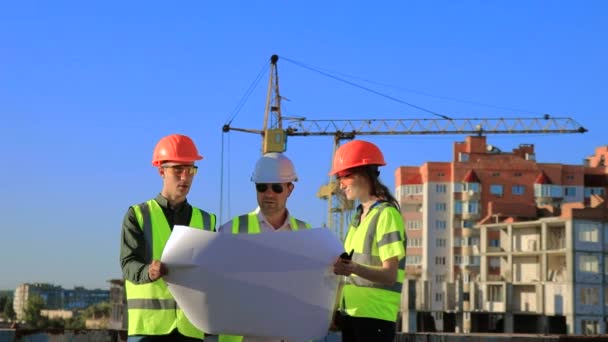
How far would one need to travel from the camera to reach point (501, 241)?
100625mm

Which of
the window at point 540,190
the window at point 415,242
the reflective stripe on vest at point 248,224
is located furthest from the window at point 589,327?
the reflective stripe on vest at point 248,224

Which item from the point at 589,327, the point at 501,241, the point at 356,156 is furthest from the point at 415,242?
the point at 356,156

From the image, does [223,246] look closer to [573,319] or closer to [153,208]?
[153,208]

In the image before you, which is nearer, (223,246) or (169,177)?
(223,246)

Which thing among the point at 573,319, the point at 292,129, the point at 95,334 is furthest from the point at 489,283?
the point at 95,334

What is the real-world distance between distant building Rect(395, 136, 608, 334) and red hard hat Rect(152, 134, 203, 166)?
79128 millimetres

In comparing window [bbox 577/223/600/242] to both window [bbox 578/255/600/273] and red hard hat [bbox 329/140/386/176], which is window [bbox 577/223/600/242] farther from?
red hard hat [bbox 329/140/386/176]

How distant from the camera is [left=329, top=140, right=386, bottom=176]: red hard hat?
591cm

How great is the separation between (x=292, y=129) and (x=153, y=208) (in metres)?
113

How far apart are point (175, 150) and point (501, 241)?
9709 centimetres

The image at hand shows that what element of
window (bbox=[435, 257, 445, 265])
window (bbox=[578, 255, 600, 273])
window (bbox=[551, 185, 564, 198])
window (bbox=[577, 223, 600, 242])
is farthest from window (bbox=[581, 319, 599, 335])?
window (bbox=[435, 257, 445, 265])

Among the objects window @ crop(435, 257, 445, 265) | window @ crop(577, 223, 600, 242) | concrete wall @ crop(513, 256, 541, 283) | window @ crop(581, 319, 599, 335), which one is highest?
window @ crop(577, 223, 600, 242)

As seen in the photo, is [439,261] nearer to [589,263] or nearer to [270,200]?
[589,263]

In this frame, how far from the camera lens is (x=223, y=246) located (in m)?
5.10
